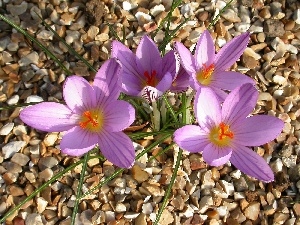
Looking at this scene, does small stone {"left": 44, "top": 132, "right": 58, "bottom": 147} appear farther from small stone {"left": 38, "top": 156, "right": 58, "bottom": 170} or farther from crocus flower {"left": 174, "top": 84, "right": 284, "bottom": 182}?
crocus flower {"left": 174, "top": 84, "right": 284, "bottom": 182}

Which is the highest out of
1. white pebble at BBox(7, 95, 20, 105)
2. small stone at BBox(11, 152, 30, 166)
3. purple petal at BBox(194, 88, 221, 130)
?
purple petal at BBox(194, 88, 221, 130)

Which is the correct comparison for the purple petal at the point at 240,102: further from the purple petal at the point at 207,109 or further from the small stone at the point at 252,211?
the small stone at the point at 252,211

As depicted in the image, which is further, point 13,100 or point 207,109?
point 13,100

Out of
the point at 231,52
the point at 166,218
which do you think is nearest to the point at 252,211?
the point at 166,218

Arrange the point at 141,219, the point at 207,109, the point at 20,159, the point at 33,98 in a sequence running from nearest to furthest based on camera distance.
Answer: the point at 207,109
the point at 141,219
the point at 20,159
the point at 33,98

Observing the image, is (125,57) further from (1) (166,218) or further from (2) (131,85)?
(1) (166,218)

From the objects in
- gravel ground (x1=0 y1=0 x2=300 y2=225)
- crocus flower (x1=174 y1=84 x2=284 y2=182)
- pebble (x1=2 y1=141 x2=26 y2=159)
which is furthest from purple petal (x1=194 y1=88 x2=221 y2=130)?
pebble (x1=2 y1=141 x2=26 y2=159)
